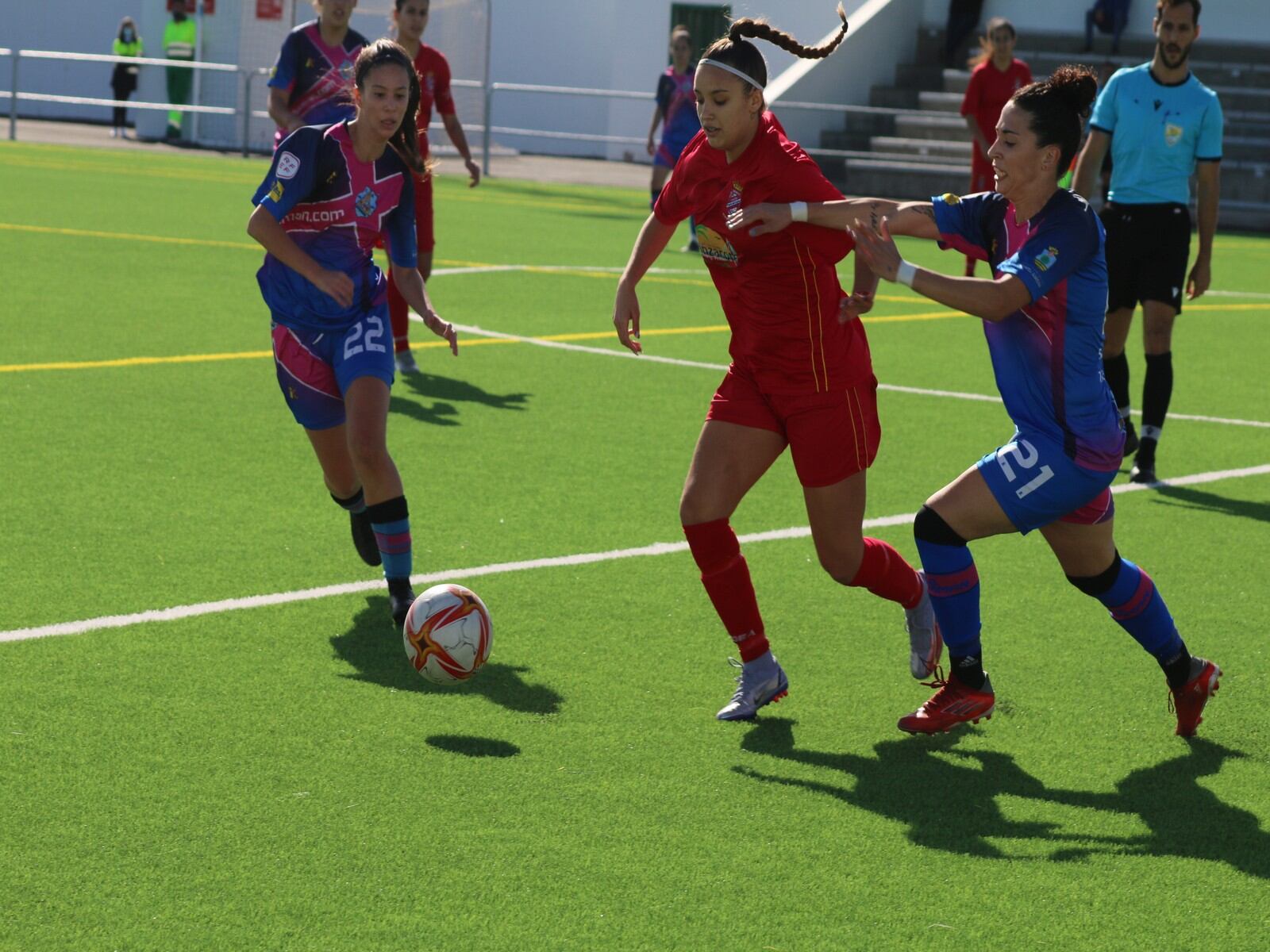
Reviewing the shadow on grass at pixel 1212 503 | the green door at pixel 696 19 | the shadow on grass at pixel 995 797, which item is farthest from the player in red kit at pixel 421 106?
the green door at pixel 696 19

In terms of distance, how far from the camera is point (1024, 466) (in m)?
4.92

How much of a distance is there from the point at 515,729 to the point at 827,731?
0.93 metres

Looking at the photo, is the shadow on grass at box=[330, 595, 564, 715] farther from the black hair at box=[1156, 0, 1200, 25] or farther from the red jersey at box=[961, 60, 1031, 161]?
the red jersey at box=[961, 60, 1031, 161]

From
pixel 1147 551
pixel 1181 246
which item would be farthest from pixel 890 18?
pixel 1147 551

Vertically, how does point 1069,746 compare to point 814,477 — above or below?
below

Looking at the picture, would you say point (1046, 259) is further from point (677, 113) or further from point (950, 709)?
point (677, 113)

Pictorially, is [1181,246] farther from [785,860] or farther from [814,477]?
[785,860]

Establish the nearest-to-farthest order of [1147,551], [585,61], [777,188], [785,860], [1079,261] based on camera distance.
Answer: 1. [785,860]
2. [1079,261]
3. [777,188]
4. [1147,551]
5. [585,61]

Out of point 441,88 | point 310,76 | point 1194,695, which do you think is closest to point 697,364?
point 441,88

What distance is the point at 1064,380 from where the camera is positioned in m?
4.89

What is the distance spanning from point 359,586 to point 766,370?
81.1 inches

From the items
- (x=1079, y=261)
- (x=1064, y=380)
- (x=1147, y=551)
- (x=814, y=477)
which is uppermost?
(x=1079, y=261)

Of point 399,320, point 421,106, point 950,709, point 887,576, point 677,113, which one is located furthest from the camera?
point 677,113

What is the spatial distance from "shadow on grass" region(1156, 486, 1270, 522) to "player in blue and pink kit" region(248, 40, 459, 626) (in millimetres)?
4055
